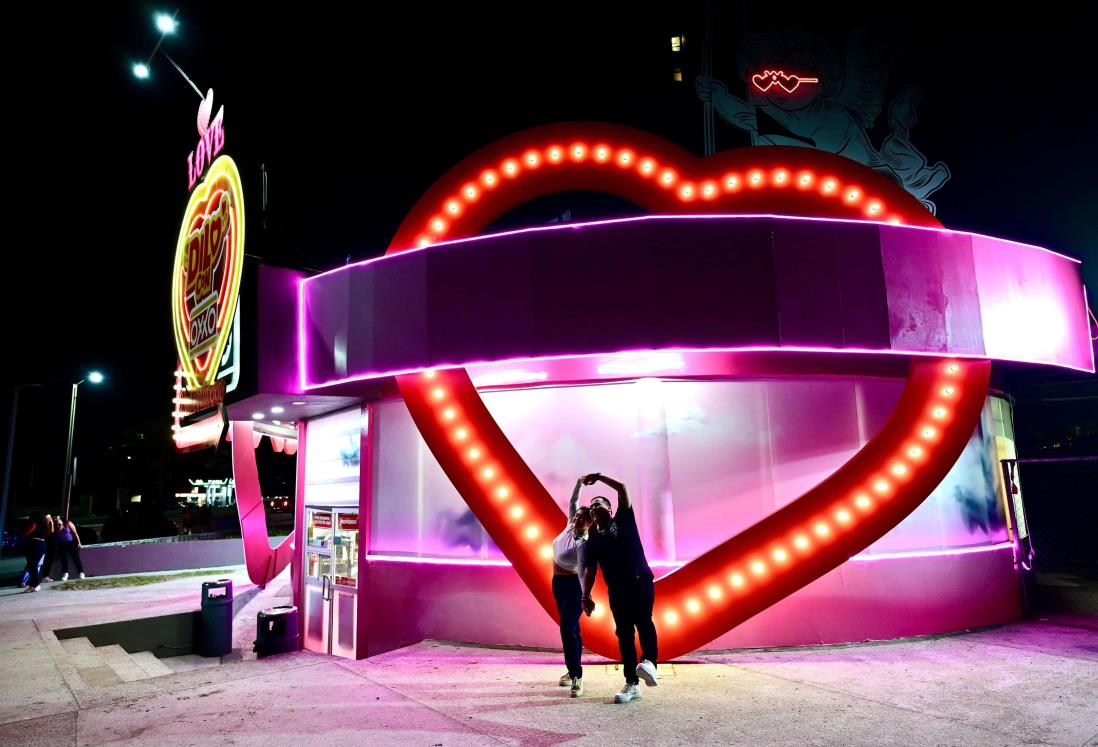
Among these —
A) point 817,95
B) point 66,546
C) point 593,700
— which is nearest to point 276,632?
point 593,700

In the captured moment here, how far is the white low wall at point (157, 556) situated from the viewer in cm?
1886

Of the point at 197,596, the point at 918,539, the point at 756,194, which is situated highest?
the point at 756,194

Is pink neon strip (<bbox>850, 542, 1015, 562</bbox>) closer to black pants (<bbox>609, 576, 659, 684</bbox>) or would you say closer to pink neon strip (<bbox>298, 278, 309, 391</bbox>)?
black pants (<bbox>609, 576, 659, 684</bbox>)

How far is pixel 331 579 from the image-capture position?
10.7 meters

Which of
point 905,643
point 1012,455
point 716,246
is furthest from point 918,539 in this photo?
point 716,246

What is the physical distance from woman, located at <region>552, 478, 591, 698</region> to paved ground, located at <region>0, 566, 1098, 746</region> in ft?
1.12

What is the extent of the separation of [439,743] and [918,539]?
6.79m

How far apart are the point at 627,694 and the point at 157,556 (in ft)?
60.8

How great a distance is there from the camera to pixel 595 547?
6.30m

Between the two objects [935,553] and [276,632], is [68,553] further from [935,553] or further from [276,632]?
[935,553]

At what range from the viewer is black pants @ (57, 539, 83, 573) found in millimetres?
17438

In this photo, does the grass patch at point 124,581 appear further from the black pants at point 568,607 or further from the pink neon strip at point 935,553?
the pink neon strip at point 935,553

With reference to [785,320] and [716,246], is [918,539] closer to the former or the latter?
[785,320]

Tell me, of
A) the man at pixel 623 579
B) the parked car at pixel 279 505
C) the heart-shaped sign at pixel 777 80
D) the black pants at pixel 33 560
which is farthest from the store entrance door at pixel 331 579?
the parked car at pixel 279 505
